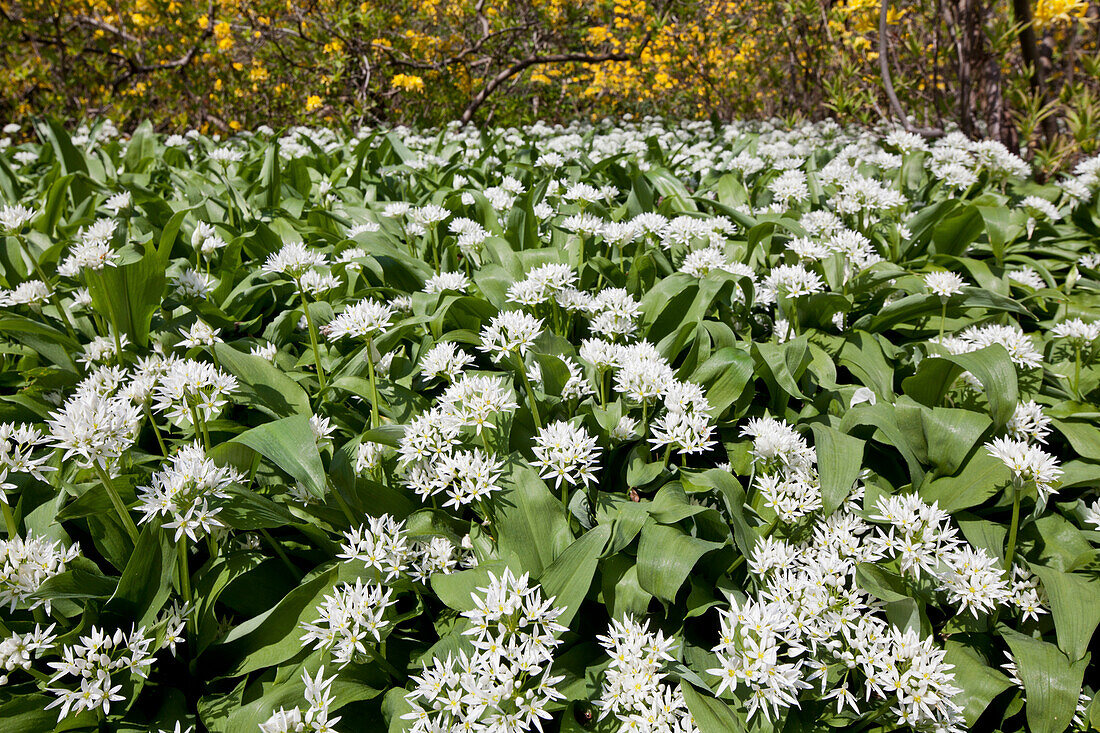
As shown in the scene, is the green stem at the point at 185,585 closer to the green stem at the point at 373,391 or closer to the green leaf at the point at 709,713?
the green stem at the point at 373,391

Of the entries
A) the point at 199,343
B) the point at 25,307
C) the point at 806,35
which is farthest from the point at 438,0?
the point at 199,343

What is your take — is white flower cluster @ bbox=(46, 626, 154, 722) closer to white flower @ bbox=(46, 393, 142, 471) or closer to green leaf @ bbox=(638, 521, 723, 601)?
white flower @ bbox=(46, 393, 142, 471)

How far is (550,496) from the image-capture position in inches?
68.2

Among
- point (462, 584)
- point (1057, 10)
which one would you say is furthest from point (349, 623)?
point (1057, 10)

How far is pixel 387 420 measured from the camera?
2092 millimetres

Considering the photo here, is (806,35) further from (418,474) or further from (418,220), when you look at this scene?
(418,474)

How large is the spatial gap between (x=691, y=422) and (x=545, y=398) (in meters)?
0.49

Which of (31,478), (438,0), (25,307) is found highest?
(438,0)

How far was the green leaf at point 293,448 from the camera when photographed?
4.93 ft

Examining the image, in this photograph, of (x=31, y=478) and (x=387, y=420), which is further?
(x=387, y=420)

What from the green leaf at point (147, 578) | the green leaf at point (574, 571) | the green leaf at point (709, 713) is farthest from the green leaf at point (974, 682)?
the green leaf at point (147, 578)

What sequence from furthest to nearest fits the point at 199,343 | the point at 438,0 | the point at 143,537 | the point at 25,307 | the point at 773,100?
the point at 773,100 < the point at 438,0 < the point at 25,307 < the point at 199,343 < the point at 143,537

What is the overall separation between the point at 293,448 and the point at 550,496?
0.67 m

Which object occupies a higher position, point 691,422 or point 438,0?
point 438,0
